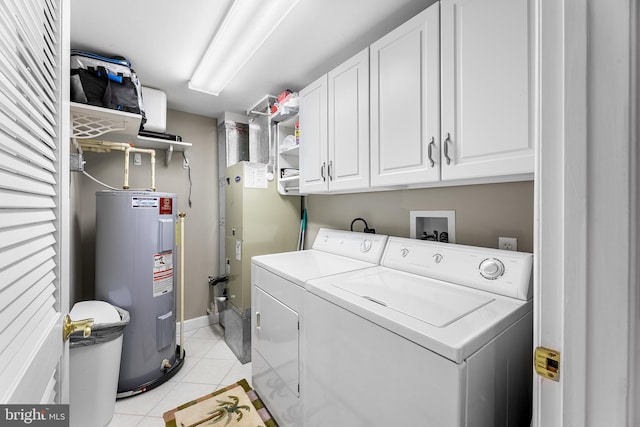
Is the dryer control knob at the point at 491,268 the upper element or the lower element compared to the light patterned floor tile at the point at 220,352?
upper

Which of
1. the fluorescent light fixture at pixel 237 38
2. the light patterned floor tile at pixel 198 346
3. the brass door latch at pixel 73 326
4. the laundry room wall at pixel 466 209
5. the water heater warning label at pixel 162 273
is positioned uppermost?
the fluorescent light fixture at pixel 237 38

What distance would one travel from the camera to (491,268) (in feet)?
3.76

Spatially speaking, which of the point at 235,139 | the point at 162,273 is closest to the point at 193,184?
the point at 235,139

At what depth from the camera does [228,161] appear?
9.48 feet

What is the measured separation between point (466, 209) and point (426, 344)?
955mm

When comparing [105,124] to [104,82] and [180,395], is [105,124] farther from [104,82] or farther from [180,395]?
[180,395]

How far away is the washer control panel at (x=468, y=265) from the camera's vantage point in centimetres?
107

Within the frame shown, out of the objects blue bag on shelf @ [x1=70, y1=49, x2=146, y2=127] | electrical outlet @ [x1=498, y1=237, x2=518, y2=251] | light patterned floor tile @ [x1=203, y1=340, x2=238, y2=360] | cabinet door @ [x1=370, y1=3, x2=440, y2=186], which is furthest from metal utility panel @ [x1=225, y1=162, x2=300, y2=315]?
electrical outlet @ [x1=498, y1=237, x2=518, y2=251]

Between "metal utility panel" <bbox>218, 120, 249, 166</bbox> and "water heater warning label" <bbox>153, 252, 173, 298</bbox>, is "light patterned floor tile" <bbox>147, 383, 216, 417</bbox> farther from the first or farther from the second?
"metal utility panel" <bbox>218, 120, 249, 166</bbox>

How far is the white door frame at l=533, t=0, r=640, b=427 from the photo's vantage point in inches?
19.1

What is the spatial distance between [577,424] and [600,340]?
184mm

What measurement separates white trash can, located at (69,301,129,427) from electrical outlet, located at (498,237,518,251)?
2.28m

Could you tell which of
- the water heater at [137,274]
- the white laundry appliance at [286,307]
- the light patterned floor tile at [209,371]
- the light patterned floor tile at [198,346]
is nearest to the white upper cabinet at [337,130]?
the white laundry appliance at [286,307]

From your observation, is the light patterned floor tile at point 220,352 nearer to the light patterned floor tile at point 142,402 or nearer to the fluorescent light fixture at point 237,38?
the light patterned floor tile at point 142,402
